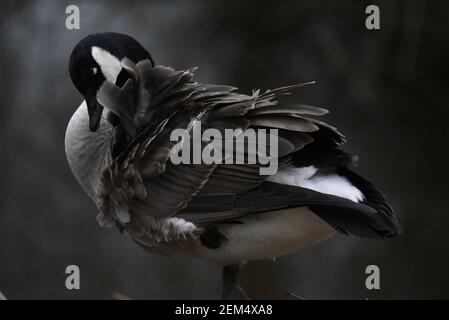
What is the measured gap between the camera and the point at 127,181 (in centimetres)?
216

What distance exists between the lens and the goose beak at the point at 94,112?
7.42 ft

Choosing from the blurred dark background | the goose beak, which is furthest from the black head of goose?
the blurred dark background

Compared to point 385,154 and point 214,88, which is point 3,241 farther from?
point 214,88

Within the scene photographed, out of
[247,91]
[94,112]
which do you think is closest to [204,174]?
[94,112]

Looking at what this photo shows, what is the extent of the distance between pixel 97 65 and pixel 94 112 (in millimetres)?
118

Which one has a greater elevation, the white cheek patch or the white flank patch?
the white cheek patch

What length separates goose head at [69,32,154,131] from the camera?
2.26 meters

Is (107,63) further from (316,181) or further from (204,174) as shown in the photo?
(316,181)

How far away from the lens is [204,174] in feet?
6.79

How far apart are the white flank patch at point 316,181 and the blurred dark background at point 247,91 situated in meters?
2.04

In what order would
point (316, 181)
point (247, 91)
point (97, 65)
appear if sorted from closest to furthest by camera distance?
point (316, 181), point (97, 65), point (247, 91)

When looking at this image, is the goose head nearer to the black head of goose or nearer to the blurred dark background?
the black head of goose

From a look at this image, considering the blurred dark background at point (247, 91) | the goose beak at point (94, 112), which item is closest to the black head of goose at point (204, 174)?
the goose beak at point (94, 112)

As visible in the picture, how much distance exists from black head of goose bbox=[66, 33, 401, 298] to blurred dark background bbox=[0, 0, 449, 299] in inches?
71.6
